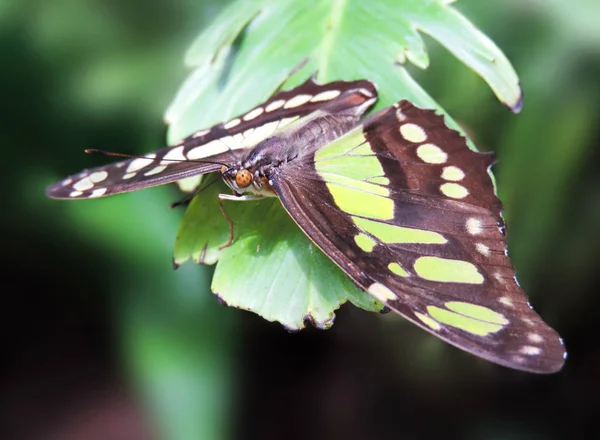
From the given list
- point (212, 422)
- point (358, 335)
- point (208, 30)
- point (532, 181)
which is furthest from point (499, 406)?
point (208, 30)

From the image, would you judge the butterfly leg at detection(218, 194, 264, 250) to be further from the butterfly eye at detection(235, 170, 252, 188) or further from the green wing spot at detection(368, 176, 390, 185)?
the green wing spot at detection(368, 176, 390, 185)

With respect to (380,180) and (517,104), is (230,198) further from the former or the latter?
(517,104)

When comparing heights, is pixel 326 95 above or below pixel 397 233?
above

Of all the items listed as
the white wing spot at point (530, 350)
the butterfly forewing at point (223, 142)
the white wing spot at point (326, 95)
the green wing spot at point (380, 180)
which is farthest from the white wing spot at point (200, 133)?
the white wing spot at point (530, 350)

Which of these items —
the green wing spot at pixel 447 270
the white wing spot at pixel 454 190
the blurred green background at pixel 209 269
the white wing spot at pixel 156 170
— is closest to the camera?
the green wing spot at pixel 447 270

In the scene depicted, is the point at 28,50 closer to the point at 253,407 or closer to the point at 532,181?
the point at 253,407

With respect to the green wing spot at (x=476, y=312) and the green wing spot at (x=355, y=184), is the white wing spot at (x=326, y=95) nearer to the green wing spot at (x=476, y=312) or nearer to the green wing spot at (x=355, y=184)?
the green wing spot at (x=355, y=184)

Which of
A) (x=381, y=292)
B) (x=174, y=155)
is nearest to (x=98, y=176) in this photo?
A: (x=174, y=155)
